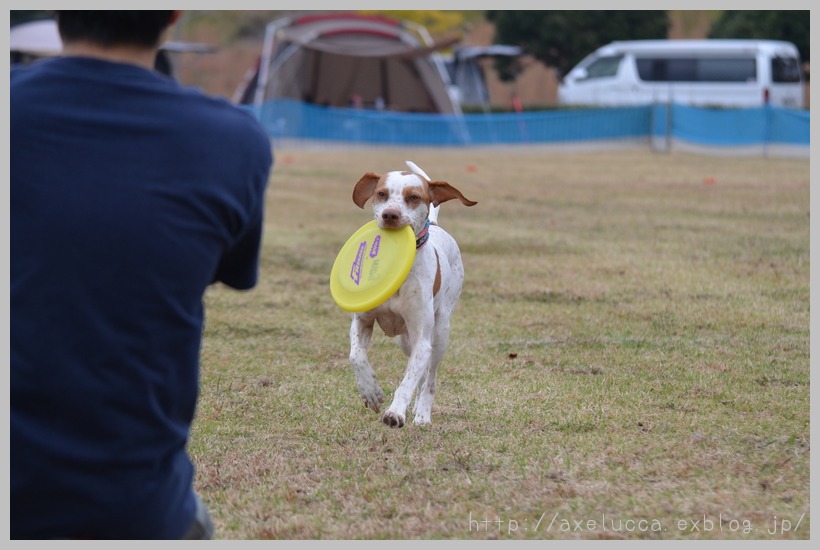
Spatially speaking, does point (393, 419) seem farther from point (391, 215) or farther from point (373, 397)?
point (391, 215)

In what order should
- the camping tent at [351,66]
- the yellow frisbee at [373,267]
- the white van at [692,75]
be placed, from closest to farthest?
the yellow frisbee at [373,267] < the camping tent at [351,66] < the white van at [692,75]

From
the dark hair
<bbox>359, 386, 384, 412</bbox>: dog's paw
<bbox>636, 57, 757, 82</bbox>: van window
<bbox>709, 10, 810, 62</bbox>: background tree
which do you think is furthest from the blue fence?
the dark hair

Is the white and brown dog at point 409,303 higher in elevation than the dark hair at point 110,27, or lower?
lower

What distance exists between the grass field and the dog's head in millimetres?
887

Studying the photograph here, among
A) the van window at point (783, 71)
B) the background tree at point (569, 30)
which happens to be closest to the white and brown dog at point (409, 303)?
the van window at point (783, 71)

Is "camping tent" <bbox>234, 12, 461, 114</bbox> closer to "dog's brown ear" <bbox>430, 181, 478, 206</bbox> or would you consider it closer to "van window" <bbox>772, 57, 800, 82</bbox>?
"van window" <bbox>772, 57, 800, 82</bbox>

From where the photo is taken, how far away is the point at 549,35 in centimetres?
4416

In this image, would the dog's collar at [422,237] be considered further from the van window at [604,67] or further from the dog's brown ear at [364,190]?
the van window at [604,67]

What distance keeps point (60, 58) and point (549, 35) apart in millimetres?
43308

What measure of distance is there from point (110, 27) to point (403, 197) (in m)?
2.79

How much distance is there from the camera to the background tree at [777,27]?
137 feet

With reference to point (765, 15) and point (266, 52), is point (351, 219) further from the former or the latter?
point (765, 15)

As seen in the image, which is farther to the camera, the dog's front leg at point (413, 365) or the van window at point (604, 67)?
the van window at point (604, 67)

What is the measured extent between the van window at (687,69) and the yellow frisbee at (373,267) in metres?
30.4
